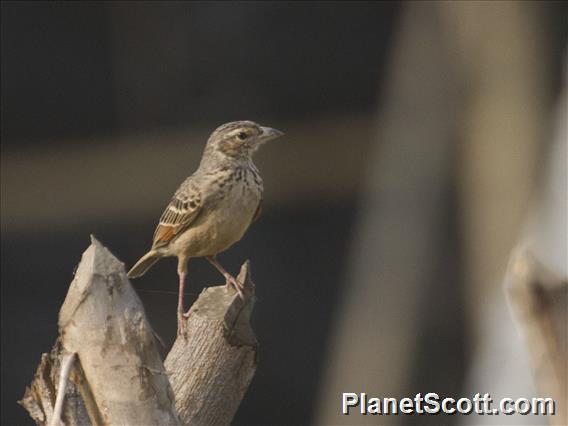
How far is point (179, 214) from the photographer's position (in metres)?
2.18

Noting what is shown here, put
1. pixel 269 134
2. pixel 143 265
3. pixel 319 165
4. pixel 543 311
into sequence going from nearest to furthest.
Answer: pixel 543 311 < pixel 143 265 < pixel 269 134 < pixel 319 165

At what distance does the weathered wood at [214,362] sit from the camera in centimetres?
193

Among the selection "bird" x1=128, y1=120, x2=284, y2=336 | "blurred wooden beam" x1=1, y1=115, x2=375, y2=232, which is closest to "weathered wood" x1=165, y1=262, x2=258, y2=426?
"bird" x1=128, y1=120, x2=284, y2=336

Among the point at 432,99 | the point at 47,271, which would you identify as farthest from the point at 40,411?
Answer: the point at 432,99

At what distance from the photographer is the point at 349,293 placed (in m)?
4.79

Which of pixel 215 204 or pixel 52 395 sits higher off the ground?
pixel 215 204

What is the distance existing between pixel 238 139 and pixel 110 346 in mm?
748

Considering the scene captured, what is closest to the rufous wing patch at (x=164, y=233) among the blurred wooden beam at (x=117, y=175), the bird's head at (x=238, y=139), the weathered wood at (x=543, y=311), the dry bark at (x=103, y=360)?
the bird's head at (x=238, y=139)

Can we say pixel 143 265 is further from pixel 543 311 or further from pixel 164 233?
pixel 543 311

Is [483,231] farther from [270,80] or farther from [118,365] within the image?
[118,365]

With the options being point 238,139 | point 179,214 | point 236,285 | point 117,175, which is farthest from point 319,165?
point 236,285

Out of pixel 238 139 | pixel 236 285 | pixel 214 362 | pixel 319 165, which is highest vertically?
pixel 238 139

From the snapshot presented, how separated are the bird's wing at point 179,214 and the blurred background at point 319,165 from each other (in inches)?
78.4

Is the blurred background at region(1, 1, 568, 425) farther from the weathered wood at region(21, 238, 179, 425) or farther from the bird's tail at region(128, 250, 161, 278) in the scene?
the weathered wood at region(21, 238, 179, 425)
